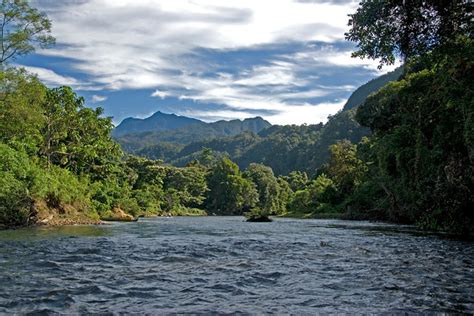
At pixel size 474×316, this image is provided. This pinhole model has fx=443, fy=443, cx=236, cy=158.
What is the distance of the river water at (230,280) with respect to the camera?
817cm

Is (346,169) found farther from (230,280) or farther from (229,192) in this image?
(230,280)

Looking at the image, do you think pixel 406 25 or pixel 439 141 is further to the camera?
pixel 439 141

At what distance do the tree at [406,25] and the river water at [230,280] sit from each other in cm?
858

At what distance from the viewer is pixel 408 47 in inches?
742

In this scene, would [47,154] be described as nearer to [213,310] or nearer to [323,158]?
[213,310]

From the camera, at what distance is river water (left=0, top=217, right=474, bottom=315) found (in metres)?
8.17

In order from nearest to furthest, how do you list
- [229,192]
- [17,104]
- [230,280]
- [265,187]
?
[230,280], [17,104], [229,192], [265,187]

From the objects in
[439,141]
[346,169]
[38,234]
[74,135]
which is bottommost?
[38,234]

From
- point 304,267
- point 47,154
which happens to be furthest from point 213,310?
point 47,154

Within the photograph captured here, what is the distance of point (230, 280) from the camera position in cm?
1084

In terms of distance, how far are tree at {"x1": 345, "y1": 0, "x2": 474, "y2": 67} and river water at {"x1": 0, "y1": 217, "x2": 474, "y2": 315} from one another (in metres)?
8.58

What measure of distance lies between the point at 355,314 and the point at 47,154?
146ft

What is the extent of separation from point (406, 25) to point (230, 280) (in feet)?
43.3

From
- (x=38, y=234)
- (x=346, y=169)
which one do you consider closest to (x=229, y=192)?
(x=346, y=169)
